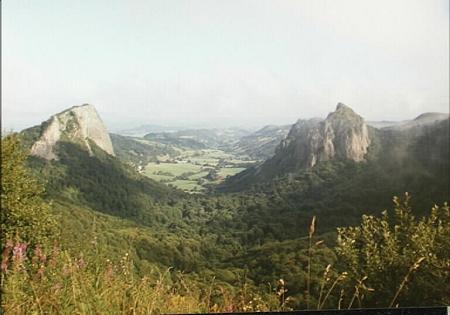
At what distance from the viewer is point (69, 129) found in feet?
13.4

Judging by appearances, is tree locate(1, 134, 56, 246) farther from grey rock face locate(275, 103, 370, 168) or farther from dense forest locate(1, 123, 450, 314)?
grey rock face locate(275, 103, 370, 168)

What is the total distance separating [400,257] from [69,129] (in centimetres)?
288

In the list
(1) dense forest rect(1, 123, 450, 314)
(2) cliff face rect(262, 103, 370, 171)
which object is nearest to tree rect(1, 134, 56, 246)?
(1) dense forest rect(1, 123, 450, 314)

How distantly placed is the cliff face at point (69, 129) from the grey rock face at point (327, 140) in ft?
5.26

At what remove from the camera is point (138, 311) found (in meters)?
3.32

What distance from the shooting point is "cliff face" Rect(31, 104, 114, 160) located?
4.02 m

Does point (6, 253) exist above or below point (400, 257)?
above

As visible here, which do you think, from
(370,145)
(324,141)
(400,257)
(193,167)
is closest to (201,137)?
(193,167)

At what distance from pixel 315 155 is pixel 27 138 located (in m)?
2.35

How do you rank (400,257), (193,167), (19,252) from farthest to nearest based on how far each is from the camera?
1. (193,167)
2. (400,257)
3. (19,252)

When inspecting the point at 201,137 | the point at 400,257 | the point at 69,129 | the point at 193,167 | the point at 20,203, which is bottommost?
the point at 400,257

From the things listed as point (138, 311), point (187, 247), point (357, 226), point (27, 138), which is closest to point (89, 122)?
point (27, 138)

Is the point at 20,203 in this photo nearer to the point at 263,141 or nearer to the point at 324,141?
the point at 263,141

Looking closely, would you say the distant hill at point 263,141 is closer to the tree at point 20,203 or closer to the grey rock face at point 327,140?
the grey rock face at point 327,140
